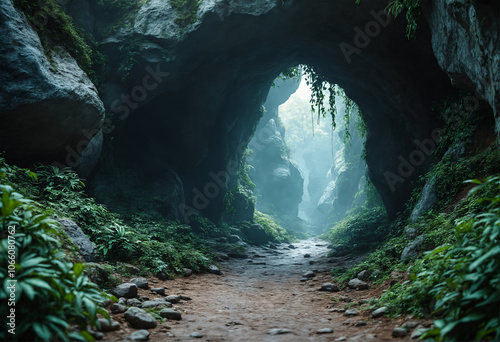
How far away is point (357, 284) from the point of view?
19.5 ft

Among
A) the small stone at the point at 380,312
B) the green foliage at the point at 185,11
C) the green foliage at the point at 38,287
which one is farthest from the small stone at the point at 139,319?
the green foliage at the point at 185,11

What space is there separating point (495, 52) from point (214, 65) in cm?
932

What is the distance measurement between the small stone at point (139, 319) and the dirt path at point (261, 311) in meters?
0.08

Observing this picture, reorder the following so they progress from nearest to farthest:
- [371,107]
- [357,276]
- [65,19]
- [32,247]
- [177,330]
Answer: [32,247]
[177,330]
[357,276]
[65,19]
[371,107]

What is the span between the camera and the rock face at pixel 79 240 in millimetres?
5004

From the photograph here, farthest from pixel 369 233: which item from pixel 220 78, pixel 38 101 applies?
pixel 38 101

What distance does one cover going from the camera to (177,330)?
12.3ft

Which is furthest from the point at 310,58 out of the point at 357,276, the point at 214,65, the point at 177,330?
the point at 177,330

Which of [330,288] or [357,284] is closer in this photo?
[357,284]

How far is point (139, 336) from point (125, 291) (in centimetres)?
141

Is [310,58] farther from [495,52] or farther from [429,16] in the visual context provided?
[495,52]

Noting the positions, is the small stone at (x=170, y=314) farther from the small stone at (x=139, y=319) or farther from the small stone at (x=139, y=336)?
the small stone at (x=139, y=336)

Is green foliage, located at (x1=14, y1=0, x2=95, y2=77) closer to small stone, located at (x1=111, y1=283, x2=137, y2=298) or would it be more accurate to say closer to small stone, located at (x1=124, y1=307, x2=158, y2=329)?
small stone, located at (x1=111, y1=283, x2=137, y2=298)

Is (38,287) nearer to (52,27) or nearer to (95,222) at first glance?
(95,222)
